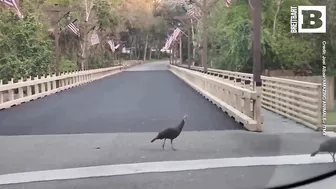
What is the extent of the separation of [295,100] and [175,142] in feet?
15.1

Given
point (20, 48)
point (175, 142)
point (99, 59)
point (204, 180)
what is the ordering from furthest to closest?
point (99, 59) < point (20, 48) < point (175, 142) < point (204, 180)

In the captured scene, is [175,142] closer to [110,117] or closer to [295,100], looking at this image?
[110,117]

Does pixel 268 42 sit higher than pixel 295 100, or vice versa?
pixel 268 42

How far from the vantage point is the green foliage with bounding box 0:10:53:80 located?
28328mm

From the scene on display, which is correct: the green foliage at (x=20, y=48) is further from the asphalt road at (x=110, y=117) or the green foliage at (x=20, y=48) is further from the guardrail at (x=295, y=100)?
the guardrail at (x=295, y=100)

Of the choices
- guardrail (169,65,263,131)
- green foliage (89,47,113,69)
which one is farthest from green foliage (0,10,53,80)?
green foliage (89,47,113,69)

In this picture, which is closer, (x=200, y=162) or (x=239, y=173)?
(x=239, y=173)

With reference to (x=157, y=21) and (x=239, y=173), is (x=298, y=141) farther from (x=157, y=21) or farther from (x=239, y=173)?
(x=157, y=21)

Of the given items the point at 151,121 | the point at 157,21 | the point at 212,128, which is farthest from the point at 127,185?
the point at 157,21

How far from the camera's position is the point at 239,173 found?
21.5ft

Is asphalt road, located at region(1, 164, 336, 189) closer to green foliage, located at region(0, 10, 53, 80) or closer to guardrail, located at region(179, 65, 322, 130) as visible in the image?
guardrail, located at region(179, 65, 322, 130)

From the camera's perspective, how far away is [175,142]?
8.86 meters

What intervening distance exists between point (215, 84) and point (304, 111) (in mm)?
5276

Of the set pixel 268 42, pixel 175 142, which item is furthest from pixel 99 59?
pixel 175 142
